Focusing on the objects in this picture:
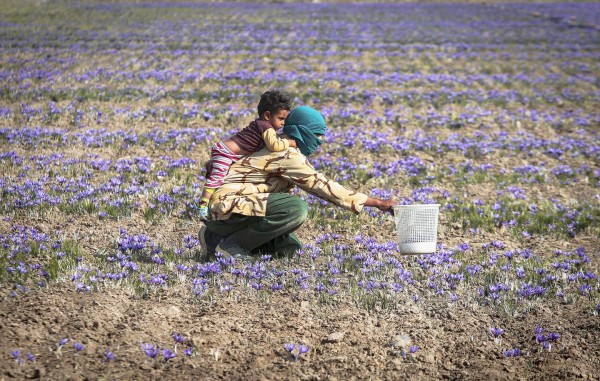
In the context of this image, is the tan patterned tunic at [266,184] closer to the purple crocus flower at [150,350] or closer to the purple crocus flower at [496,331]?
the purple crocus flower at [496,331]

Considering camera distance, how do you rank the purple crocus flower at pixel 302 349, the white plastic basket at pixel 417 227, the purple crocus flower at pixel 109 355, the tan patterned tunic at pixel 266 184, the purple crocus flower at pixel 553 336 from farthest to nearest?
the tan patterned tunic at pixel 266 184 < the white plastic basket at pixel 417 227 < the purple crocus flower at pixel 553 336 < the purple crocus flower at pixel 302 349 < the purple crocus flower at pixel 109 355

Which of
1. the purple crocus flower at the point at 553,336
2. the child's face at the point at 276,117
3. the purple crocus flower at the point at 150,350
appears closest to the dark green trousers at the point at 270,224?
the child's face at the point at 276,117

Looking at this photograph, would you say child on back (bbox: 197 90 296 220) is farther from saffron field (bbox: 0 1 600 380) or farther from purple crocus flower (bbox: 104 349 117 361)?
purple crocus flower (bbox: 104 349 117 361)

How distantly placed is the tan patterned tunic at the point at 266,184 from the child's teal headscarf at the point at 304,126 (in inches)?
5.6

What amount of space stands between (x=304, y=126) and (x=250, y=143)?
0.55 meters

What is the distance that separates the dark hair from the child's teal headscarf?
0.50ft

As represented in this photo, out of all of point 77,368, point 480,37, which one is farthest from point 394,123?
point 480,37

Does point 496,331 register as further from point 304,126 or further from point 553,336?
point 304,126

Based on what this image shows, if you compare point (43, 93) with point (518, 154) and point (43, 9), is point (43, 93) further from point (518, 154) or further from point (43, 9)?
point (43, 9)

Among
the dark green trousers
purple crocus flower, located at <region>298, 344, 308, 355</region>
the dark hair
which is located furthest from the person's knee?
purple crocus flower, located at <region>298, 344, 308, 355</region>

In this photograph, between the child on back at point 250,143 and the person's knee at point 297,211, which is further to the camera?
the person's knee at point 297,211

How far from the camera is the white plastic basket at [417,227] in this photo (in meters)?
5.14

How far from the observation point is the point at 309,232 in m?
6.98

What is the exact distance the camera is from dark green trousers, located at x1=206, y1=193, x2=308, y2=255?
5684 millimetres
